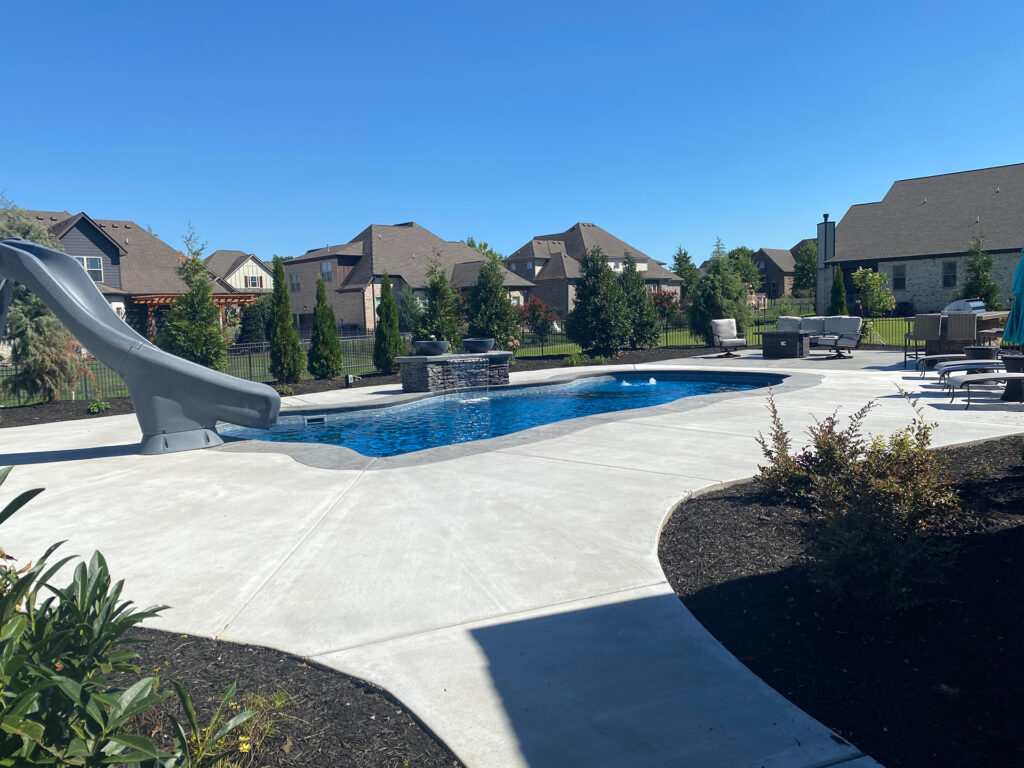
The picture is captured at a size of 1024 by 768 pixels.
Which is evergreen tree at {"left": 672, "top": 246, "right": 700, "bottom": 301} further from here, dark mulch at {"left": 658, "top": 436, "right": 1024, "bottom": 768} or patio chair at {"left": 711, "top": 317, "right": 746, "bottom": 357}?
Answer: dark mulch at {"left": 658, "top": 436, "right": 1024, "bottom": 768}

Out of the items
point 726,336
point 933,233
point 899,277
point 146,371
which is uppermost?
point 933,233

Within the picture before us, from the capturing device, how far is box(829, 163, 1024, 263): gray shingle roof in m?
35.9

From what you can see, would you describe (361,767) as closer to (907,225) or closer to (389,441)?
(389,441)

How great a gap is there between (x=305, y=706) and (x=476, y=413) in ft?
37.5

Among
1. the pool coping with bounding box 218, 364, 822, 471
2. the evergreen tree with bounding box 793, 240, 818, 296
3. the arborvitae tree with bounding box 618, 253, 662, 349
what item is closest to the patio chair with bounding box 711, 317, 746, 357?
the arborvitae tree with bounding box 618, 253, 662, 349

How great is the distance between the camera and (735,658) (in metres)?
3.56

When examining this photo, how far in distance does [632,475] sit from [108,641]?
5.57 m

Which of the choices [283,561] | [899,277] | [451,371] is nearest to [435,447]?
[283,561]

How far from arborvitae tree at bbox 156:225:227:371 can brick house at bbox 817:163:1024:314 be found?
34.4 meters

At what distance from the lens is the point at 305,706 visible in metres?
3.26

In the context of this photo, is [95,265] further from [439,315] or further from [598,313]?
[598,313]

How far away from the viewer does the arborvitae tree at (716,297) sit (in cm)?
2431

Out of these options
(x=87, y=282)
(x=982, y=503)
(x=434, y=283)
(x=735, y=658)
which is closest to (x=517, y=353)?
(x=434, y=283)

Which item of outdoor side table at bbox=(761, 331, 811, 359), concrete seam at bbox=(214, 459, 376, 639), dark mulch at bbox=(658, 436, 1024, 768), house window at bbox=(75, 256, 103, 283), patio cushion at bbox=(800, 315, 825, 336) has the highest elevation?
house window at bbox=(75, 256, 103, 283)
